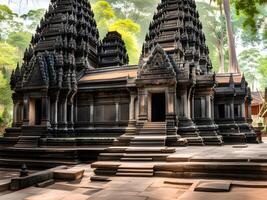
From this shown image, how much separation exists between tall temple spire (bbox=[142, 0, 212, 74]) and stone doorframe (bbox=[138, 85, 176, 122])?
607 cm

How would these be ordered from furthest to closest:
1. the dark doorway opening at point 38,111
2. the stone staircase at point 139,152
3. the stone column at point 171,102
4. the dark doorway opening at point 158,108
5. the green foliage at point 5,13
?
the green foliage at point 5,13 < the dark doorway opening at point 38,111 < the dark doorway opening at point 158,108 < the stone column at point 171,102 < the stone staircase at point 139,152

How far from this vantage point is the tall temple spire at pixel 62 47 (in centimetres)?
2094

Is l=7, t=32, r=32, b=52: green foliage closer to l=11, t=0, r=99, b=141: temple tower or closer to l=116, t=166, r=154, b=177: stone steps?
l=11, t=0, r=99, b=141: temple tower

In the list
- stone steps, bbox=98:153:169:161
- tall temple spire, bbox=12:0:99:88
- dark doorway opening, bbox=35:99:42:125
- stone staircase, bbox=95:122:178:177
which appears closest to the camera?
stone staircase, bbox=95:122:178:177

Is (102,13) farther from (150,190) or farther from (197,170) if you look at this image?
(150,190)

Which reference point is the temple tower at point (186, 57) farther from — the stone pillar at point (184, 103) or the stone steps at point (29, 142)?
the stone steps at point (29, 142)

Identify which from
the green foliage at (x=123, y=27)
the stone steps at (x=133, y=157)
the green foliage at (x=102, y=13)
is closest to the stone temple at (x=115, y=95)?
the stone steps at (x=133, y=157)

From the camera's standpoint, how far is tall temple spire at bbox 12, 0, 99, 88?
20938 mm

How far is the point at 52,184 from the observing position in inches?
393

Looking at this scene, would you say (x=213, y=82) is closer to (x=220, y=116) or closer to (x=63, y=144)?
(x=220, y=116)

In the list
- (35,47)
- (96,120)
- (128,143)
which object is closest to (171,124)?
(128,143)

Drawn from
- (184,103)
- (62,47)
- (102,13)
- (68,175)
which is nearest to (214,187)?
(68,175)

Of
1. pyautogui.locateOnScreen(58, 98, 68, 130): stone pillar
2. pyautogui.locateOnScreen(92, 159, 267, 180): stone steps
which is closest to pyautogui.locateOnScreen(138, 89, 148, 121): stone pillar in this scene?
pyautogui.locateOnScreen(92, 159, 267, 180): stone steps

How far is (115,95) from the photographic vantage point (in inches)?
789
